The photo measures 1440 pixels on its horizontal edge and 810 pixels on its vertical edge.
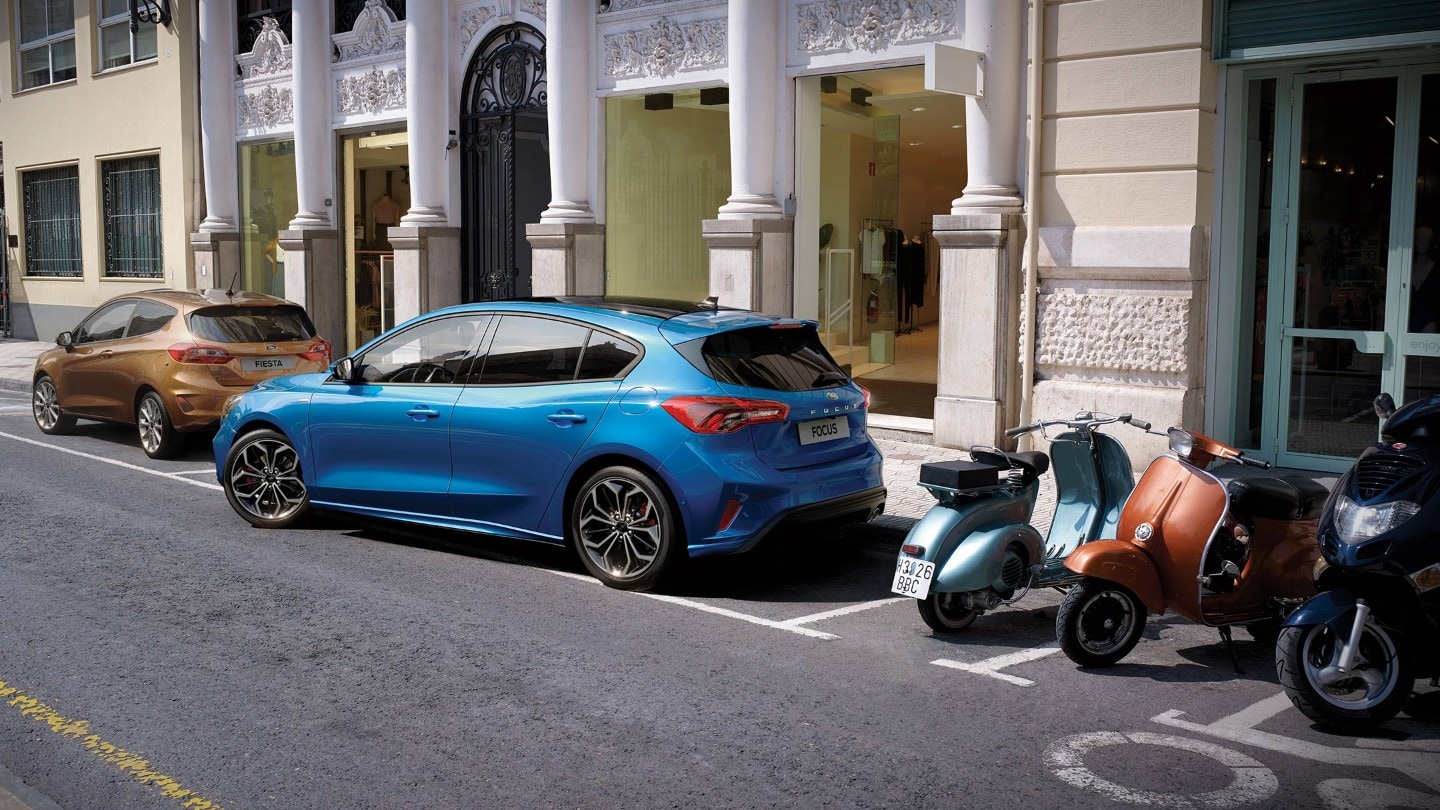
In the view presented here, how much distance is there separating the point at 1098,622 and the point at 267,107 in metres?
18.0

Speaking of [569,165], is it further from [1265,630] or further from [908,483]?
[1265,630]

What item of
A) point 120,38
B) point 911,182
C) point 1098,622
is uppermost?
point 120,38

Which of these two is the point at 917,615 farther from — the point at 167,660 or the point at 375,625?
the point at 167,660

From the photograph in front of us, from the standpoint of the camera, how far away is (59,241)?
25.9 m

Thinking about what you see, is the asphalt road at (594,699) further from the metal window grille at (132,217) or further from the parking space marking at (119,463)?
the metal window grille at (132,217)

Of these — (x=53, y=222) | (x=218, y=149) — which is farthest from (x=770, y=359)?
(x=53, y=222)

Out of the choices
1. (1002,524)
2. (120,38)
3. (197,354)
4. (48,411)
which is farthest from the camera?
(120,38)

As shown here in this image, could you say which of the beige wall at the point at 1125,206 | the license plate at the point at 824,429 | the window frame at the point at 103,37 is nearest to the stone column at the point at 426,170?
the window frame at the point at 103,37

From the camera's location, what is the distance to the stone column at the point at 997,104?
11.6 metres

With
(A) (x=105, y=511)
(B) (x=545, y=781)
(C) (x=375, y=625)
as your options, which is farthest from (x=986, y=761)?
(A) (x=105, y=511)

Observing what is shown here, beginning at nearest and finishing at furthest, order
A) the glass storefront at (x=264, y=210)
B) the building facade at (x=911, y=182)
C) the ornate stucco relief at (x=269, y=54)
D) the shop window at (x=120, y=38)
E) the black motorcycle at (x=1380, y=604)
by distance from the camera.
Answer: the black motorcycle at (x=1380, y=604), the building facade at (x=911, y=182), the ornate stucco relief at (x=269, y=54), the glass storefront at (x=264, y=210), the shop window at (x=120, y=38)

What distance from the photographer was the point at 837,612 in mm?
6836

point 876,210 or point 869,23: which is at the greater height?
point 869,23

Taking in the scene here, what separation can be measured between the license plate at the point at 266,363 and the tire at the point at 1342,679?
9481mm
